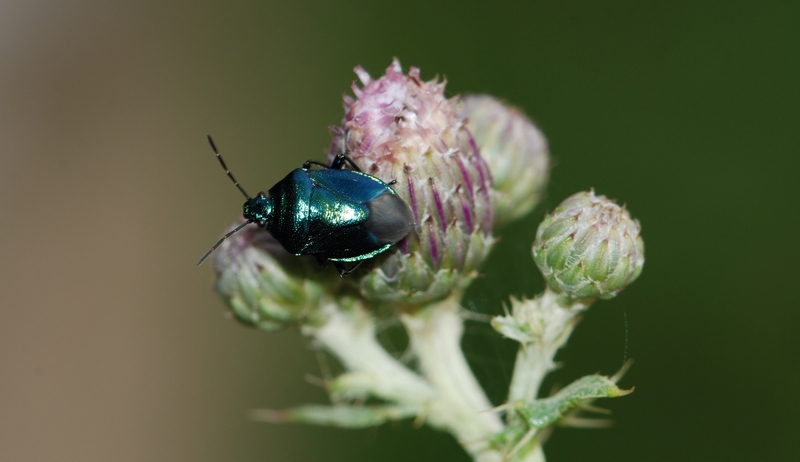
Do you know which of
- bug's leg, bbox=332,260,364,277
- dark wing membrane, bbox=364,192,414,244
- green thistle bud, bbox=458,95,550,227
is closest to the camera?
dark wing membrane, bbox=364,192,414,244

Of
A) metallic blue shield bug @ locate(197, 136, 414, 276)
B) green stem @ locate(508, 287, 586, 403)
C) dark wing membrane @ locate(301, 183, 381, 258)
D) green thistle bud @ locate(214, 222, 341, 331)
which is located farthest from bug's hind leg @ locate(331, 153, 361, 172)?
green stem @ locate(508, 287, 586, 403)

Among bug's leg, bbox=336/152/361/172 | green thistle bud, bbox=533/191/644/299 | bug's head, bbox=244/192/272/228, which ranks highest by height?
bug's leg, bbox=336/152/361/172

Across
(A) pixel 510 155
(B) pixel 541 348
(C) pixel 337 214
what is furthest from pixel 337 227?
(A) pixel 510 155

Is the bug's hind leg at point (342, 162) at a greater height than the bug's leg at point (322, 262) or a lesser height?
greater

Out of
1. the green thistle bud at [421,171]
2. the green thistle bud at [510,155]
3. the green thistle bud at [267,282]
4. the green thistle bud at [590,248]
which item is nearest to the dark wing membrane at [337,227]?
the green thistle bud at [421,171]

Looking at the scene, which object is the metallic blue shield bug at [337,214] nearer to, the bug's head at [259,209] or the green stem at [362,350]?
the bug's head at [259,209]

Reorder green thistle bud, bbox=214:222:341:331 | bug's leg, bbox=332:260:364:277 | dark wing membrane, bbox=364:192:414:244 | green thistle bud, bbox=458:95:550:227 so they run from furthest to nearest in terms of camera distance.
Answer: green thistle bud, bbox=458:95:550:227
green thistle bud, bbox=214:222:341:331
bug's leg, bbox=332:260:364:277
dark wing membrane, bbox=364:192:414:244

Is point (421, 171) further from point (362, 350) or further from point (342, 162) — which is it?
point (362, 350)

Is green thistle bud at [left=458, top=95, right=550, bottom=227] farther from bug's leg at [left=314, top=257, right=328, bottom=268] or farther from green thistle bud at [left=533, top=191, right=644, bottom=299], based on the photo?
bug's leg at [left=314, top=257, right=328, bottom=268]
